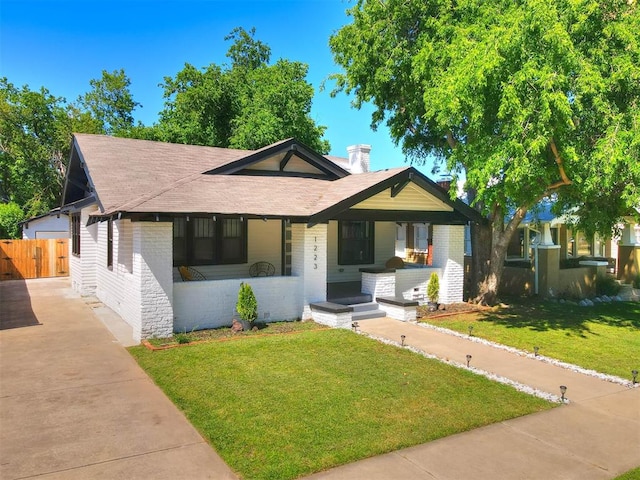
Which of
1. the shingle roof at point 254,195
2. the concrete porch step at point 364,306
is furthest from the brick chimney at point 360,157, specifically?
the concrete porch step at point 364,306

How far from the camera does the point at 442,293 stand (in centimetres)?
1524

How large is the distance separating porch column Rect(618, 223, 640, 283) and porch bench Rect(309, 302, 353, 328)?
14190 mm

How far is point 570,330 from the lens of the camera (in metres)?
12.0

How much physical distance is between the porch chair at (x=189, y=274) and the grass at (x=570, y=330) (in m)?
6.63

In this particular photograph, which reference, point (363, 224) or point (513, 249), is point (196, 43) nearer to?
point (363, 224)

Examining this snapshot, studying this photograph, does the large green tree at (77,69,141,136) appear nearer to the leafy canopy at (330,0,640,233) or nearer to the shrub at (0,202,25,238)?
the shrub at (0,202,25,238)

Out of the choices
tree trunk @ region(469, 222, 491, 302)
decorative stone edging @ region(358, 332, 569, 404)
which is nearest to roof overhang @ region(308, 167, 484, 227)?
tree trunk @ region(469, 222, 491, 302)

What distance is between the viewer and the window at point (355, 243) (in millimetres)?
16406

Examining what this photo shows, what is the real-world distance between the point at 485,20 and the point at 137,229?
386 inches

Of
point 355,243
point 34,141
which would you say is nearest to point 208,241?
point 355,243

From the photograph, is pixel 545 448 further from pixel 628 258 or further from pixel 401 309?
pixel 628 258

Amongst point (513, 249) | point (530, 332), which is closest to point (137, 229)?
point (530, 332)

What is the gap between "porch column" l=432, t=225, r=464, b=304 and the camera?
15180mm

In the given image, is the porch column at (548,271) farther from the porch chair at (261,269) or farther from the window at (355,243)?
the porch chair at (261,269)
